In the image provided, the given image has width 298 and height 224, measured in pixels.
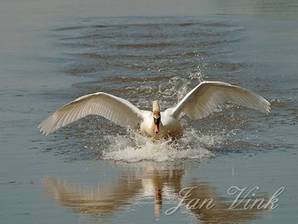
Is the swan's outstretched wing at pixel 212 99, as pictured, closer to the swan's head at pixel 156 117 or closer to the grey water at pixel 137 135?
the grey water at pixel 137 135

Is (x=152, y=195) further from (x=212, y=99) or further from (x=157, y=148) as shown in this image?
(x=212, y=99)

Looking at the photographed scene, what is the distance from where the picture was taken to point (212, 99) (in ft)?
45.3

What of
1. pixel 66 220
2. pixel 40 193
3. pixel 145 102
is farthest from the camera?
pixel 145 102

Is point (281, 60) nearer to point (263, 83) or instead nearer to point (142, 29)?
point (263, 83)

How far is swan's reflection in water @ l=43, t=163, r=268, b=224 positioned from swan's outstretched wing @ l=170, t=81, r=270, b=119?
1.78 m

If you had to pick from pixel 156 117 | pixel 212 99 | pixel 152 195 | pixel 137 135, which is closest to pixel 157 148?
pixel 156 117

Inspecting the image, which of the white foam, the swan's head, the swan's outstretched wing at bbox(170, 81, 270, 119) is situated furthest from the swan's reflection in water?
the swan's outstretched wing at bbox(170, 81, 270, 119)

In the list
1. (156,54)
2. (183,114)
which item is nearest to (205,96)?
(183,114)

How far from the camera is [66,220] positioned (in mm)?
9727

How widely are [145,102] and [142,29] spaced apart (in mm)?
10956

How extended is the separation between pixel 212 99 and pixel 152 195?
338 cm

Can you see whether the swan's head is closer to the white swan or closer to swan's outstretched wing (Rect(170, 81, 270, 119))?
the white swan

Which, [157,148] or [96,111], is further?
[96,111]

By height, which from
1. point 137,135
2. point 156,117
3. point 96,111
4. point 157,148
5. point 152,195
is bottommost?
point 152,195
